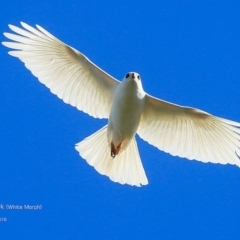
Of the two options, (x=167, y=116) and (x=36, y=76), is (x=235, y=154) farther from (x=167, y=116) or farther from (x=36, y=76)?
(x=36, y=76)

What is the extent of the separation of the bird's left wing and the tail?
47cm

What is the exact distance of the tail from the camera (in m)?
32.4

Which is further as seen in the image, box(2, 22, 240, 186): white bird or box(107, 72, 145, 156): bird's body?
box(2, 22, 240, 186): white bird

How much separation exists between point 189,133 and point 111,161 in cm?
149

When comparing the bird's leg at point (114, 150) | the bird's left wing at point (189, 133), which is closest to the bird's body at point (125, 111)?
the bird's leg at point (114, 150)

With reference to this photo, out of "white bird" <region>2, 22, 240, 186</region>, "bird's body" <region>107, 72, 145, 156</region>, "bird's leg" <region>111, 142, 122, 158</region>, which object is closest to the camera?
"bird's body" <region>107, 72, 145, 156</region>

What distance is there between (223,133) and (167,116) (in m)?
1.06

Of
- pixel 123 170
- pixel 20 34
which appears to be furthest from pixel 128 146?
pixel 20 34

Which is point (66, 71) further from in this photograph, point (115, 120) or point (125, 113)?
point (125, 113)

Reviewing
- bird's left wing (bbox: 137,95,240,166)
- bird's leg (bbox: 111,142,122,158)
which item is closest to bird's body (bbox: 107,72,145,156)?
bird's leg (bbox: 111,142,122,158)

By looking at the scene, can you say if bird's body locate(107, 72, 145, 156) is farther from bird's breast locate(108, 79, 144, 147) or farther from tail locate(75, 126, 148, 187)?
tail locate(75, 126, 148, 187)

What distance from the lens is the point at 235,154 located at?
32062 mm

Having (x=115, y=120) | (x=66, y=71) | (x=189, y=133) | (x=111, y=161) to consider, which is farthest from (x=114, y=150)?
(x=66, y=71)

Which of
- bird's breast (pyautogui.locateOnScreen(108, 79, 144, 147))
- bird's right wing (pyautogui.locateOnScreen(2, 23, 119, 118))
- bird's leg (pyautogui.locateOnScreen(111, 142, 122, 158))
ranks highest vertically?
bird's right wing (pyautogui.locateOnScreen(2, 23, 119, 118))
